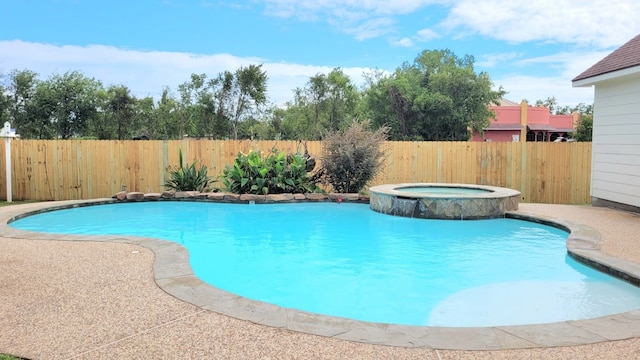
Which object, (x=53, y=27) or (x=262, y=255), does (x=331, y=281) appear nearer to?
(x=262, y=255)

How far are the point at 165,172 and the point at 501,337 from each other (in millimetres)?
11937

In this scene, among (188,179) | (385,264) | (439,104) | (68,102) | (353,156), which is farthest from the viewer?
(439,104)

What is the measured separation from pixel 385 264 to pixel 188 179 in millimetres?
8138

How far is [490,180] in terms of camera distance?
13695 millimetres

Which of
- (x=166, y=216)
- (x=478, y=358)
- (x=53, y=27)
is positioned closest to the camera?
(x=478, y=358)

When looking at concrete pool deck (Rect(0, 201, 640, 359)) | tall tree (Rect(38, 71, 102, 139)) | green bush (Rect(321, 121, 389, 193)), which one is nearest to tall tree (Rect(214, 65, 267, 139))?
tall tree (Rect(38, 71, 102, 139))

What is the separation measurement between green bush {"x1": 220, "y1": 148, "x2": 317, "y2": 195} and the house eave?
6.84m

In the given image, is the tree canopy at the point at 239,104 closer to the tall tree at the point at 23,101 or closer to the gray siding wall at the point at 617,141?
the tall tree at the point at 23,101

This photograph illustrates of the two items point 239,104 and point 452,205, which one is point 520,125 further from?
point 452,205

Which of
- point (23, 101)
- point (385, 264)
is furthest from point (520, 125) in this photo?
point (385, 264)

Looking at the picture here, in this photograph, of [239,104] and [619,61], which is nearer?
[619,61]

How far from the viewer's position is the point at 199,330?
3379mm

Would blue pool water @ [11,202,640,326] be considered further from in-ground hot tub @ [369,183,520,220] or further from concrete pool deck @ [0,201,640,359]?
concrete pool deck @ [0,201,640,359]

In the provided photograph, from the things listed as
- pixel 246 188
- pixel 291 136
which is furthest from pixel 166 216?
pixel 291 136
